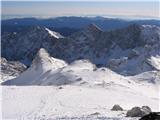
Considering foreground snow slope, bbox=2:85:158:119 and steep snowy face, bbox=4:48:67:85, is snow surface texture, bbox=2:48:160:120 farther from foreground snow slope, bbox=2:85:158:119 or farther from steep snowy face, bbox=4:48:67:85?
steep snowy face, bbox=4:48:67:85

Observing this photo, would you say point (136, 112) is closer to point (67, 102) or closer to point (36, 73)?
point (67, 102)

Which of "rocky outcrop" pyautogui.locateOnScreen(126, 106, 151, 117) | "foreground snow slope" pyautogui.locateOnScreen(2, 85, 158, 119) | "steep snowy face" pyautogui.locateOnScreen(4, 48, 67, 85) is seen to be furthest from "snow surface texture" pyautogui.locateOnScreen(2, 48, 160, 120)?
"steep snowy face" pyautogui.locateOnScreen(4, 48, 67, 85)

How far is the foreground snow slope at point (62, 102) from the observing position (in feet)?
122

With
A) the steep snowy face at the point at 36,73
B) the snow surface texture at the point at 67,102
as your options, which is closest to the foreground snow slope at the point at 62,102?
the snow surface texture at the point at 67,102

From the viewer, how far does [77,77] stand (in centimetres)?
7906

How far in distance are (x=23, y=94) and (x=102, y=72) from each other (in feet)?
119

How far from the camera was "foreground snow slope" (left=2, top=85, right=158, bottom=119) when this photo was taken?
1469 inches

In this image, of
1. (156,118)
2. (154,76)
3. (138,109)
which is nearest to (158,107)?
(138,109)

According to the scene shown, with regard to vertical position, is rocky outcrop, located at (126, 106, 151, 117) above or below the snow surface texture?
above

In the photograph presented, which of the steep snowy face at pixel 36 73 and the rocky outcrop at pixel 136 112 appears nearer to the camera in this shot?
the rocky outcrop at pixel 136 112

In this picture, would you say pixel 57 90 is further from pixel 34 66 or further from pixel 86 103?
pixel 34 66

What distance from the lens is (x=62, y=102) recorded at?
45344 mm

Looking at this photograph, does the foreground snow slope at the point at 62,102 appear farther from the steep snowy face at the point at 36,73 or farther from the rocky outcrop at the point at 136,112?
the steep snowy face at the point at 36,73

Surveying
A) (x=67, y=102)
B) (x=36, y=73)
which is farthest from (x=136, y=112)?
(x=36, y=73)
